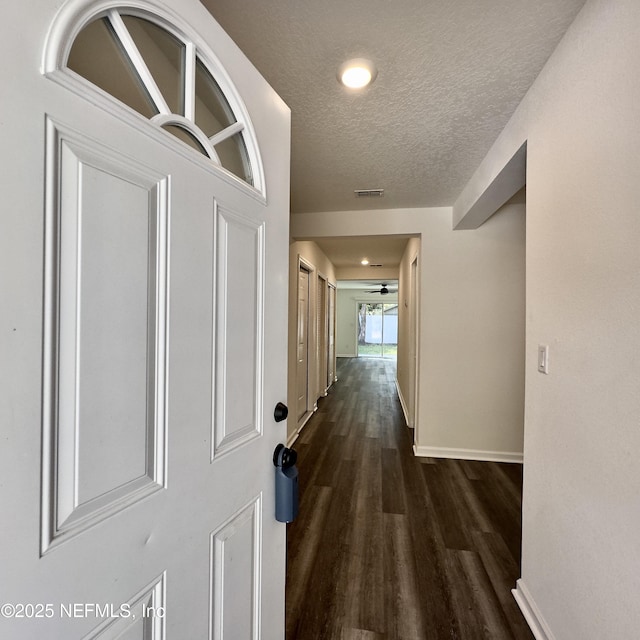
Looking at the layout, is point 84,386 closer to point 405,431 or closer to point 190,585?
point 190,585

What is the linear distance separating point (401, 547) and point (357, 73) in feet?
8.07

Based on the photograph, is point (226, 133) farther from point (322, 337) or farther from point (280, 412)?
point (322, 337)

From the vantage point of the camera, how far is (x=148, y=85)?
684 mm

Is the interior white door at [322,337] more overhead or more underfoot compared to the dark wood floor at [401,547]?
more overhead

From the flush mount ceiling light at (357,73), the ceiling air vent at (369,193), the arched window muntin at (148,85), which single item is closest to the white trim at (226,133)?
the arched window muntin at (148,85)

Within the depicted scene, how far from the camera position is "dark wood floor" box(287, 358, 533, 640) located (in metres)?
1.50

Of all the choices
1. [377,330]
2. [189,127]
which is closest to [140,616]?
[189,127]

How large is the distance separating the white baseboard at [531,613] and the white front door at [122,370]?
1.23 metres

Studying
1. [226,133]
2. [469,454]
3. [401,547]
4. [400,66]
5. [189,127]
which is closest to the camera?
[189,127]

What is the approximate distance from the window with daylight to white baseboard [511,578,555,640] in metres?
2.08

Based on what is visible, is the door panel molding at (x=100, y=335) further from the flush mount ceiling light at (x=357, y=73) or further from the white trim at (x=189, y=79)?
the flush mount ceiling light at (x=357, y=73)

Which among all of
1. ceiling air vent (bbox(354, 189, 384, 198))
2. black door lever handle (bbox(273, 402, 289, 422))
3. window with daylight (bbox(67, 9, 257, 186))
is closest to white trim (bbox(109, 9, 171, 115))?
window with daylight (bbox(67, 9, 257, 186))

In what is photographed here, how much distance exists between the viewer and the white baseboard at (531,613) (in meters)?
1.38

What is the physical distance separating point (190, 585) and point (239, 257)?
2.51 feet
